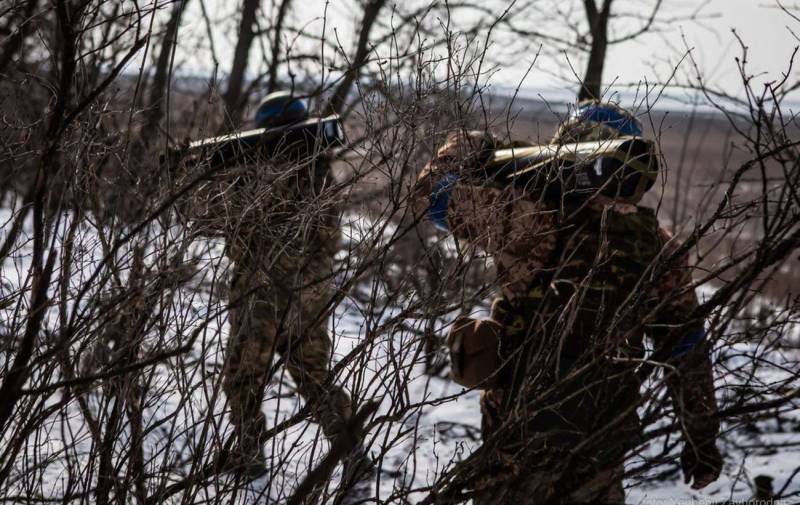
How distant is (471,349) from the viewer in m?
2.76

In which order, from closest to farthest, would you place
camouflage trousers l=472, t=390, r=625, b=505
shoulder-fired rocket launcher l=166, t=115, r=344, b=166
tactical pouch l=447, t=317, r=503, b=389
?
camouflage trousers l=472, t=390, r=625, b=505 < shoulder-fired rocket launcher l=166, t=115, r=344, b=166 < tactical pouch l=447, t=317, r=503, b=389

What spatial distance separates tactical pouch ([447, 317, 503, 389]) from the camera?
2.75 m

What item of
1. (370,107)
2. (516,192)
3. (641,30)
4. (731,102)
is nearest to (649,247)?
(516,192)

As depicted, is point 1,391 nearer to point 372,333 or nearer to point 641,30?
point 372,333

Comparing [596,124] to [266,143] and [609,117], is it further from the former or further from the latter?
[266,143]

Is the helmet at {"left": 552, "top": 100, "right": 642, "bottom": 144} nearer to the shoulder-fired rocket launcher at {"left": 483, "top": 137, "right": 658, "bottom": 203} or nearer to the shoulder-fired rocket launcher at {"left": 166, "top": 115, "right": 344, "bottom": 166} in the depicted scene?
the shoulder-fired rocket launcher at {"left": 483, "top": 137, "right": 658, "bottom": 203}

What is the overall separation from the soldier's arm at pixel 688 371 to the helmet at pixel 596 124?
0.37 m

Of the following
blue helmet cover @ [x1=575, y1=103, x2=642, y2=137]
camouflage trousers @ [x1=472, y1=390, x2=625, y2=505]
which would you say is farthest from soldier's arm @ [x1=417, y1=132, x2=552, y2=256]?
camouflage trousers @ [x1=472, y1=390, x2=625, y2=505]

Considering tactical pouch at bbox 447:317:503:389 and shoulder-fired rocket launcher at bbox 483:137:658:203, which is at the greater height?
shoulder-fired rocket launcher at bbox 483:137:658:203

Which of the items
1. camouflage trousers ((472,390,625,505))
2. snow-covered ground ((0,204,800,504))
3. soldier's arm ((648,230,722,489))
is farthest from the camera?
snow-covered ground ((0,204,800,504))

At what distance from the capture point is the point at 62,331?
1.97 metres

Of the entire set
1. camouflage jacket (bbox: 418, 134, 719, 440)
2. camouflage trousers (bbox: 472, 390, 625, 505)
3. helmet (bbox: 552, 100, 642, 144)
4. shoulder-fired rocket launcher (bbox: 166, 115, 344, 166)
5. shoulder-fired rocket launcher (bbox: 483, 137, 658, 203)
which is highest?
shoulder-fired rocket launcher (bbox: 166, 115, 344, 166)

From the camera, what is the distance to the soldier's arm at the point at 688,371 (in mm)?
1796

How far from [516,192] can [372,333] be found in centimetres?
63
